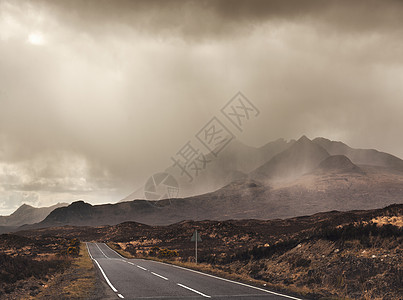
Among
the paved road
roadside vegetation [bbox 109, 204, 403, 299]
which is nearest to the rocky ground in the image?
roadside vegetation [bbox 109, 204, 403, 299]

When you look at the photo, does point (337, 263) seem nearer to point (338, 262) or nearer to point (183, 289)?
point (338, 262)

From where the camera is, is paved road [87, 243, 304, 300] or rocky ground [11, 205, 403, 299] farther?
rocky ground [11, 205, 403, 299]

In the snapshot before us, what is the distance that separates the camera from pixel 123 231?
134125 millimetres

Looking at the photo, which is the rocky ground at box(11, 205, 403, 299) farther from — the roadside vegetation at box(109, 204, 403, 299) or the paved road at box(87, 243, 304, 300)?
the paved road at box(87, 243, 304, 300)

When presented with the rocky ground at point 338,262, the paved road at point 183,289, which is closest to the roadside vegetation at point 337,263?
the rocky ground at point 338,262

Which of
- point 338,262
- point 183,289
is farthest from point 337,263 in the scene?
point 183,289

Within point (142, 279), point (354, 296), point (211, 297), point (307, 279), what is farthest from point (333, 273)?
point (142, 279)

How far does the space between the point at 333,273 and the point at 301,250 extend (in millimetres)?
5465

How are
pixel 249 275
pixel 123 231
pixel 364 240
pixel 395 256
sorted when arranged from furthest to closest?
1. pixel 123 231
2. pixel 249 275
3. pixel 364 240
4. pixel 395 256

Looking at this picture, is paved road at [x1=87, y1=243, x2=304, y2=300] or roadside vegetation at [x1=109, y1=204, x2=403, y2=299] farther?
roadside vegetation at [x1=109, y1=204, x2=403, y2=299]

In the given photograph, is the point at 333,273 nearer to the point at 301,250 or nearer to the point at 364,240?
the point at 364,240

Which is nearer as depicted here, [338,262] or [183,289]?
[183,289]

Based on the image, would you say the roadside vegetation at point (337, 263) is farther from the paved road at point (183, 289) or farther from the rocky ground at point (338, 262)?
the paved road at point (183, 289)

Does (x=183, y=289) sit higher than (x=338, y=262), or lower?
lower
